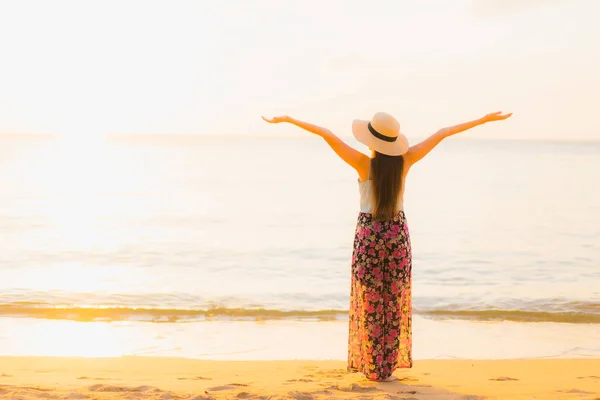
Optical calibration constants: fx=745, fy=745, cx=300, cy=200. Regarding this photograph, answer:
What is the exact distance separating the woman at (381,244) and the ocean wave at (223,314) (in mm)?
4058

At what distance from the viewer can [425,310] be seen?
9.89 m

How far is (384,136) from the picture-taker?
198 inches

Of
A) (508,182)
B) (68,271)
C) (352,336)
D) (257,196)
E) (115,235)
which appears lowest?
(352,336)

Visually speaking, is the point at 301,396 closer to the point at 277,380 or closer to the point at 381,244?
the point at 277,380

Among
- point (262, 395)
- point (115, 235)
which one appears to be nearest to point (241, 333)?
point (262, 395)

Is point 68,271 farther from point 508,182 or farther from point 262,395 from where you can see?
point 508,182

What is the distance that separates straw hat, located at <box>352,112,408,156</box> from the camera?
4.99m

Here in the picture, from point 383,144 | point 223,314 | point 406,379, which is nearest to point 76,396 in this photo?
point 406,379

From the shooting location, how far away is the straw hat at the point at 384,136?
16.4 ft

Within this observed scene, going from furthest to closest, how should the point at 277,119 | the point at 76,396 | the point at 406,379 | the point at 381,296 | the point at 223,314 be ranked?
the point at 223,314, the point at 406,379, the point at 381,296, the point at 277,119, the point at 76,396

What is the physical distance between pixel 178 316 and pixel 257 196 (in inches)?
811

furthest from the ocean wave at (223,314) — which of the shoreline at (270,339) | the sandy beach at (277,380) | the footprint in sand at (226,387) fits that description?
the footprint in sand at (226,387)

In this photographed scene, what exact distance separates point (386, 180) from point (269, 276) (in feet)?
25.2

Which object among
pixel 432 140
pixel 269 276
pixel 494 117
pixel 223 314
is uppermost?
pixel 494 117
